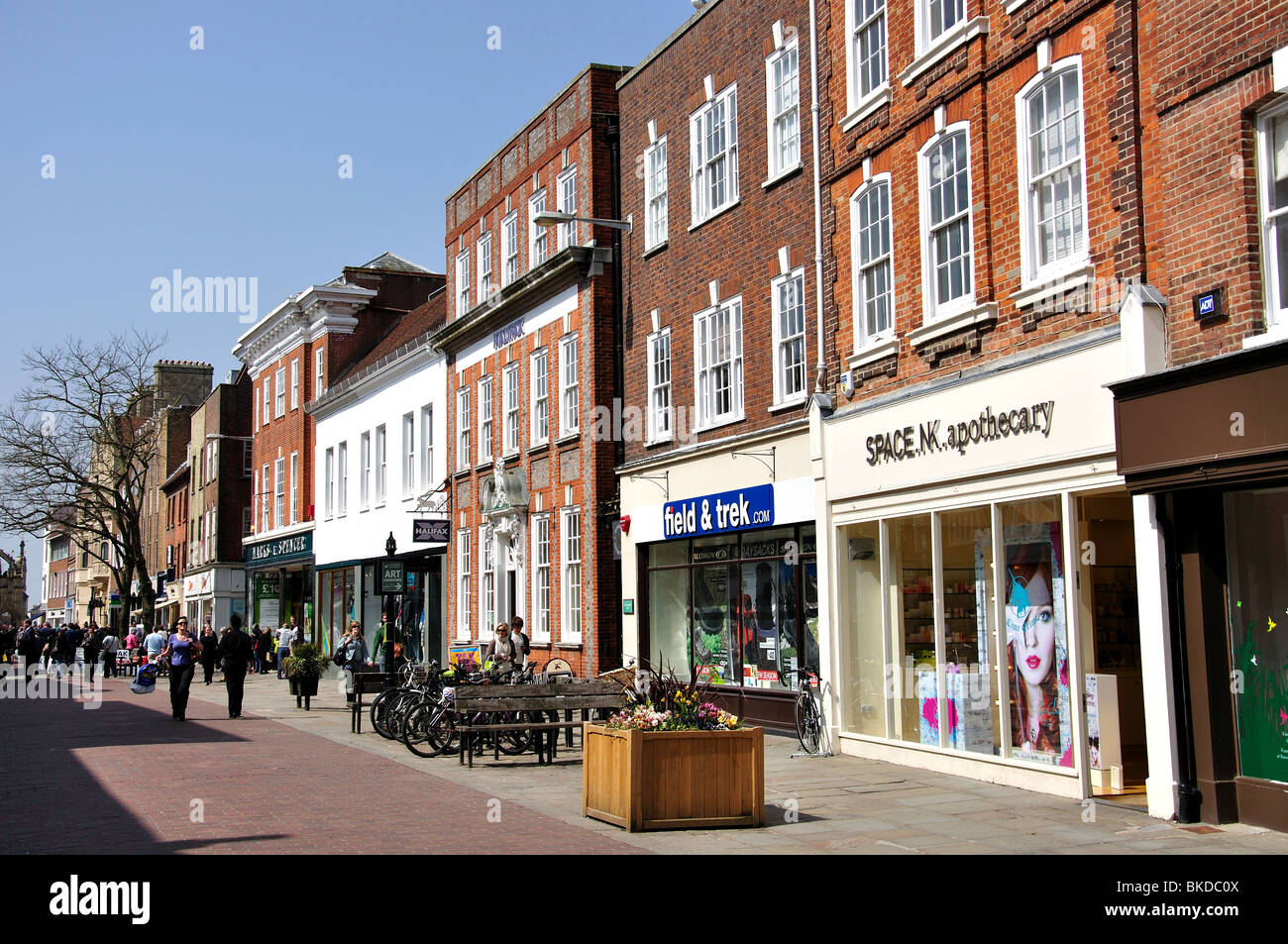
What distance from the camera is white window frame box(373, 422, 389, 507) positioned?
3750 centimetres

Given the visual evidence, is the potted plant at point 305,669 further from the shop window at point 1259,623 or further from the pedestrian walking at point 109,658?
the pedestrian walking at point 109,658

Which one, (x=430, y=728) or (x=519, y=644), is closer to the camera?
(x=430, y=728)

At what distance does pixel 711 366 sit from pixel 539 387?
7394 mm

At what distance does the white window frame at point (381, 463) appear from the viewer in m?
37.5

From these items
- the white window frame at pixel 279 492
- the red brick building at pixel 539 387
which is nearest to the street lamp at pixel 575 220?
the red brick building at pixel 539 387

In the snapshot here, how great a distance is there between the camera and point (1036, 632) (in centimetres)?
1350

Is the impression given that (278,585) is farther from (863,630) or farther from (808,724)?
(863,630)

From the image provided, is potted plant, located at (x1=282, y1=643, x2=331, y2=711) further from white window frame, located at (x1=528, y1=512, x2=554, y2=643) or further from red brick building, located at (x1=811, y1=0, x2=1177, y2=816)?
red brick building, located at (x1=811, y1=0, x2=1177, y2=816)

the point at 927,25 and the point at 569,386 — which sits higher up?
the point at 927,25

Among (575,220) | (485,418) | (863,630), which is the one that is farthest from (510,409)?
(863,630)

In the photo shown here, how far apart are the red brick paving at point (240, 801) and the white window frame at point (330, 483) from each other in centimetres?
2071

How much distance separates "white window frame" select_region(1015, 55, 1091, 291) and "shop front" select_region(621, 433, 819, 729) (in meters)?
5.29
